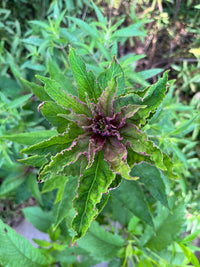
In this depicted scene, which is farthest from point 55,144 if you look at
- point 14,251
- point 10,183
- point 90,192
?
point 10,183

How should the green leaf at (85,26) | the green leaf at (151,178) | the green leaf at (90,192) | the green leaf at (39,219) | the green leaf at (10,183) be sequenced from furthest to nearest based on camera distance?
the green leaf at (39,219), the green leaf at (10,183), the green leaf at (85,26), the green leaf at (151,178), the green leaf at (90,192)

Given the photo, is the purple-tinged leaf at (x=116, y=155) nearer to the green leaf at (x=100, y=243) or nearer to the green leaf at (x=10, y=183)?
the green leaf at (x=100, y=243)

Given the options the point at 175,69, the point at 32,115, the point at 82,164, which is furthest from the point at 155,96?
the point at 175,69

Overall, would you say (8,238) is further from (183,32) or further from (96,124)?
(183,32)

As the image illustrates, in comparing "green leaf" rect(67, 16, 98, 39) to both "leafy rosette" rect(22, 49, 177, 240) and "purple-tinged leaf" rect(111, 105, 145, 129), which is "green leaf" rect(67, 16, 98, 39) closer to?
"leafy rosette" rect(22, 49, 177, 240)

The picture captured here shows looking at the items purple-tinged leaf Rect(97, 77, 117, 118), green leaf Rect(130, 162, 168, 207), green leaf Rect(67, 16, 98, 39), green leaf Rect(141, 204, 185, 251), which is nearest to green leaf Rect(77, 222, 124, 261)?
green leaf Rect(141, 204, 185, 251)

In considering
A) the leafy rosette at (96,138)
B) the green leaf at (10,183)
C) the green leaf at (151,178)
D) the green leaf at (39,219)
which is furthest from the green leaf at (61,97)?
the green leaf at (39,219)
